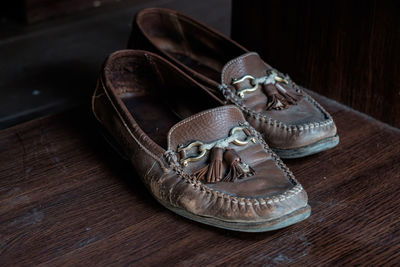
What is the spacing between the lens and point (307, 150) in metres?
1.00

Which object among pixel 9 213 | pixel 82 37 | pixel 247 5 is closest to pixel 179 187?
pixel 9 213

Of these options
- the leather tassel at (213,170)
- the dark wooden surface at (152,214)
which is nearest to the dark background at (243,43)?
the dark wooden surface at (152,214)

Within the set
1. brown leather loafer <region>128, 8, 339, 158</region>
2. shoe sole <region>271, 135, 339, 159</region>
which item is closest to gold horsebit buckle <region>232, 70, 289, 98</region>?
brown leather loafer <region>128, 8, 339, 158</region>

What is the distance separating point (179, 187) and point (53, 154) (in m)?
0.35

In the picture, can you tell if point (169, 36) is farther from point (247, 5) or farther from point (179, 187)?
point (179, 187)

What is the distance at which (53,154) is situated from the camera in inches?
42.2

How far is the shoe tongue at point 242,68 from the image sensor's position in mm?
1070

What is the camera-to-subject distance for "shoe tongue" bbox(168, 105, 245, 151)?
90cm

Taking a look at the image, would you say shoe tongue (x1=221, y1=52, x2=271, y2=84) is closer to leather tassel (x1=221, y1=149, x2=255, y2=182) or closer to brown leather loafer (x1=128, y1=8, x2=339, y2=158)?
brown leather loafer (x1=128, y1=8, x2=339, y2=158)

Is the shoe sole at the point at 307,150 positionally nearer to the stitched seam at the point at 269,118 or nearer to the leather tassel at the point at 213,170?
the stitched seam at the point at 269,118

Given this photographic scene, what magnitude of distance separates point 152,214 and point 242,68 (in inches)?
14.6

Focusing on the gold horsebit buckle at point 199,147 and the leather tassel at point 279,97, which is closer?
the gold horsebit buckle at point 199,147

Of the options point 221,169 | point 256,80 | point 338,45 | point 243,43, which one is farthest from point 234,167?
point 243,43

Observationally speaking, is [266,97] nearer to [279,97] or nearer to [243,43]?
[279,97]
